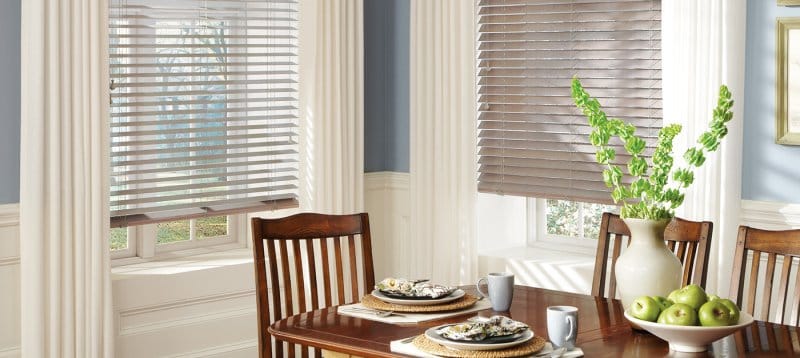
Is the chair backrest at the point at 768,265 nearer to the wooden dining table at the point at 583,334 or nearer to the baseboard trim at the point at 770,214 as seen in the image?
the wooden dining table at the point at 583,334

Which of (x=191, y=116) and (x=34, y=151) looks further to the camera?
(x=191, y=116)

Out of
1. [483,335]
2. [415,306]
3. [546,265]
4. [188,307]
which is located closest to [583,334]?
[483,335]

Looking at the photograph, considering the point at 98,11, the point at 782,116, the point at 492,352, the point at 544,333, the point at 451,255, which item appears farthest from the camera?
the point at 451,255

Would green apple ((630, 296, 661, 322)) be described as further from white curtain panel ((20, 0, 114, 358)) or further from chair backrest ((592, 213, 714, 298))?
white curtain panel ((20, 0, 114, 358))

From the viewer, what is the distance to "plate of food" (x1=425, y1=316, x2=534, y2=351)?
2416 mm

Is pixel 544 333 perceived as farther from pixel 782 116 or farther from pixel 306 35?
pixel 306 35

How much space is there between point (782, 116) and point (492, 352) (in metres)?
1.70

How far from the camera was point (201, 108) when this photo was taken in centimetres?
432

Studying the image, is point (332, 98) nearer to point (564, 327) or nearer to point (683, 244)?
point (683, 244)

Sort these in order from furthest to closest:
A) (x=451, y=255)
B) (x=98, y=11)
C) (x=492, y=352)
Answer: (x=451, y=255) < (x=98, y=11) < (x=492, y=352)

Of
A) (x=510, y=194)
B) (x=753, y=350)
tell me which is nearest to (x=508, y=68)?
(x=510, y=194)

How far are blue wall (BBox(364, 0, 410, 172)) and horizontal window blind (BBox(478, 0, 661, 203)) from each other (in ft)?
1.52

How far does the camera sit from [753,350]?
97.5 inches

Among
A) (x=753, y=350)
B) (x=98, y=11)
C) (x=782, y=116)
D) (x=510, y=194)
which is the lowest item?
(x=753, y=350)
